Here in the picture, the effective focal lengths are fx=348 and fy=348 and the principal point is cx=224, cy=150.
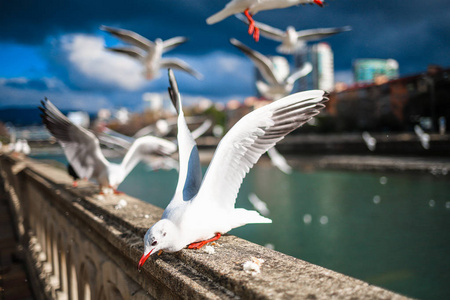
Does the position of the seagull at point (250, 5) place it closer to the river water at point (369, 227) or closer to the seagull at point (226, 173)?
the seagull at point (226, 173)

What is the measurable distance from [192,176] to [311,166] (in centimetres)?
2608

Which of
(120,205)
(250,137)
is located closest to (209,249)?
(250,137)

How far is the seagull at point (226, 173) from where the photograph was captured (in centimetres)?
156

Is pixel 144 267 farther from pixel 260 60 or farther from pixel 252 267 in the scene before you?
pixel 260 60

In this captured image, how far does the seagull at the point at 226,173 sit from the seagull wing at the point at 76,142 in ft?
4.92

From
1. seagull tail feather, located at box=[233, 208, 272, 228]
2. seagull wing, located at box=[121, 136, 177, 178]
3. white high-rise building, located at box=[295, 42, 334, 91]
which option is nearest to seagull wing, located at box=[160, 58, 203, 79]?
seagull wing, located at box=[121, 136, 177, 178]

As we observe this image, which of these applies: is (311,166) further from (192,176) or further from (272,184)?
(192,176)

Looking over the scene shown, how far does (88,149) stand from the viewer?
119 inches

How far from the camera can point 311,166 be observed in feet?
88.4

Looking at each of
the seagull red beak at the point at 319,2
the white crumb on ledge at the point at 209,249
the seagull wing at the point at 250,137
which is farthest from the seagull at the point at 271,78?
the white crumb on ledge at the point at 209,249

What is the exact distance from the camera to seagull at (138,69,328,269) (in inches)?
61.3

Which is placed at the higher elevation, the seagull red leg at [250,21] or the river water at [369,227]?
the seagull red leg at [250,21]

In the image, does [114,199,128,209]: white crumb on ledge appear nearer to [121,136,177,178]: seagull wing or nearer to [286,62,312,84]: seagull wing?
[121,136,177,178]: seagull wing

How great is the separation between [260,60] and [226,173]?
403cm
